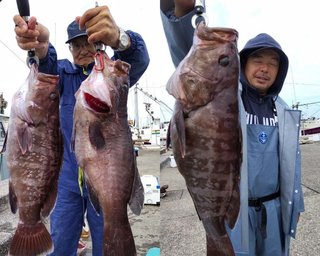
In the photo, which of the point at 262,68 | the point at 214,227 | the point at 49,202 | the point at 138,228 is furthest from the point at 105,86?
the point at 138,228

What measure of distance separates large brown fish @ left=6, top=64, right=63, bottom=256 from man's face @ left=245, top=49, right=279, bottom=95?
5.15 feet

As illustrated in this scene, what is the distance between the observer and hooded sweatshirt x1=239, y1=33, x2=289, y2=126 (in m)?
2.88

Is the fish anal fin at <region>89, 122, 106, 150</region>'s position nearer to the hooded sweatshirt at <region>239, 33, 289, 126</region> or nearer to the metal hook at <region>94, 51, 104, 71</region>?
the metal hook at <region>94, 51, 104, 71</region>

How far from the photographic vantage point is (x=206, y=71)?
1.89 m

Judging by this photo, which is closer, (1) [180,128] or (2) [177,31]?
(1) [180,128]

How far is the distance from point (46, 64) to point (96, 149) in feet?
2.79

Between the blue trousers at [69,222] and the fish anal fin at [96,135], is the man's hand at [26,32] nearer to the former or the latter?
the fish anal fin at [96,135]

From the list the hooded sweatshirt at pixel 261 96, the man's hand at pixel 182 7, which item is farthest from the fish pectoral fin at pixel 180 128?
the hooded sweatshirt at pixel 261 96

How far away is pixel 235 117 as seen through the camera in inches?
73.8

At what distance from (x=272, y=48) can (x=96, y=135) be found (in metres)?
1.67

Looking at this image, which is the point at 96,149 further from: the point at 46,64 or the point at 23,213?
the point at 46,64

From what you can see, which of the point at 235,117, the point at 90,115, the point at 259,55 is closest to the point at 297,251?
the point at 259,55

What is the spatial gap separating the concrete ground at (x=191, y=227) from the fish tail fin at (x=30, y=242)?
2790mm

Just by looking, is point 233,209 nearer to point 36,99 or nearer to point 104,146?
point 104,146
